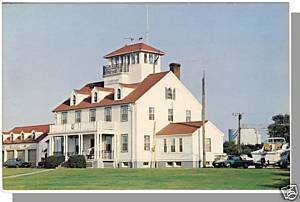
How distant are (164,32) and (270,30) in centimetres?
178

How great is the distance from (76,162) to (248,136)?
10.0ft

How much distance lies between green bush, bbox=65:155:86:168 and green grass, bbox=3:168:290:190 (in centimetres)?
15

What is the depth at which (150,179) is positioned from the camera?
14266 millimetres

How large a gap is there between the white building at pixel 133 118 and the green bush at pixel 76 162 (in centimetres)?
11

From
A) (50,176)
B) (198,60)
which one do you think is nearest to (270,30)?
(198,60)

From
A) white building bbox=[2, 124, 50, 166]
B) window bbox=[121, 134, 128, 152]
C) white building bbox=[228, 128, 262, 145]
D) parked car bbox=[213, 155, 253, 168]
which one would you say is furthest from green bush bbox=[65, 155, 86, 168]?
white building bbox=[228, 128, 262, 145]

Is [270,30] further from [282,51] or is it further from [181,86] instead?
[181,86]

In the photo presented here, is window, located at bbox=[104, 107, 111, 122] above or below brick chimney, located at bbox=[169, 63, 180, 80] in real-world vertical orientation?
below

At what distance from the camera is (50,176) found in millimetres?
14555

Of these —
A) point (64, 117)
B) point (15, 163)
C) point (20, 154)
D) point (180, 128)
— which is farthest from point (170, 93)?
point (15, 163)

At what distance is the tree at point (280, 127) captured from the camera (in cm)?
1380

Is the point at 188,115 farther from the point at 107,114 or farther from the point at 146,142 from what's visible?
the point at 107,114

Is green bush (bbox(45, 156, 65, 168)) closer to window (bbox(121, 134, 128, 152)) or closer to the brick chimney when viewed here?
window (bbox(121, 134, 128, 152))

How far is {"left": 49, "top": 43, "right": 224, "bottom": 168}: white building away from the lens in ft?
47.6
